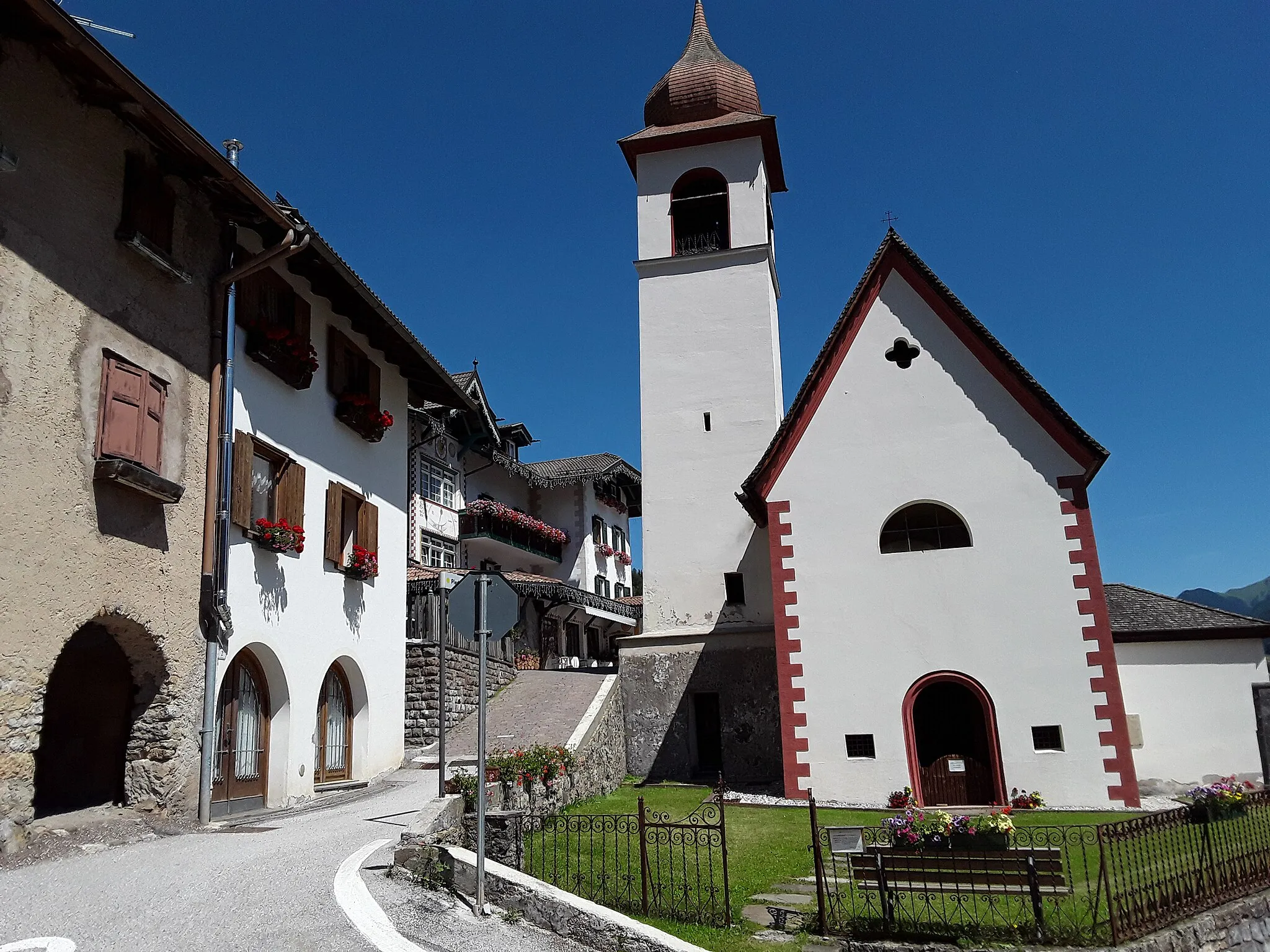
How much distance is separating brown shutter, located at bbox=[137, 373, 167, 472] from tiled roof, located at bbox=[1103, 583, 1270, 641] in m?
17.6

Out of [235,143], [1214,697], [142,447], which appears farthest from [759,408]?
[142,447]

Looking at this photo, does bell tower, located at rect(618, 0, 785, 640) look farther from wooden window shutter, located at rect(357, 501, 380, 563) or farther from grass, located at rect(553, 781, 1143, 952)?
wooden window shutter, located at rect(357, 501, 380, 563)

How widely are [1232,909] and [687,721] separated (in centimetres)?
1302

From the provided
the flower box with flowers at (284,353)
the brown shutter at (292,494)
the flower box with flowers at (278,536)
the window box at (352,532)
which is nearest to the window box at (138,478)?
the flower box with flowers at (278,536)

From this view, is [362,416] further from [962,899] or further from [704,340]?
[962,899]

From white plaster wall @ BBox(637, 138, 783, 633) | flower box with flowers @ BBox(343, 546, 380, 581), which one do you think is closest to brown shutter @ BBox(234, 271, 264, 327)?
flower box with flowers @ BBox(343, 546, 380, 581)

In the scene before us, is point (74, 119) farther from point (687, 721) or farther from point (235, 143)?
point (687, 721)

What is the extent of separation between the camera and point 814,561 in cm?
1919

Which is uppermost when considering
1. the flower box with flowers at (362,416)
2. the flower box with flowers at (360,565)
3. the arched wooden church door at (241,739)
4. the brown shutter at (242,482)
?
the flower box with flowers at (362,416)

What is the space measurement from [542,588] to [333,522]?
16.0m

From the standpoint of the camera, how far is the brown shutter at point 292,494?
51.9 feet

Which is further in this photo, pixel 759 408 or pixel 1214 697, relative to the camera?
pixel 759 408

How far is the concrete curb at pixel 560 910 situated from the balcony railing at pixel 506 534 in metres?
25.6

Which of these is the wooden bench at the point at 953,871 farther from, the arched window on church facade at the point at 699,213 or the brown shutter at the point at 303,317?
the arched window on church facade at the point at 699,213
